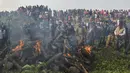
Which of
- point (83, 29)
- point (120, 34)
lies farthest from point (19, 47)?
point (120, 34)

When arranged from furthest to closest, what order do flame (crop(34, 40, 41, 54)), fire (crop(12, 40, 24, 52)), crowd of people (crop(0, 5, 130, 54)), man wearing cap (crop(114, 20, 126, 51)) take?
man wearing cap (crop(114, 20, 126, 51))
crowd of people (crop(0, 5, 130, 54))
fire (crop(12, 40, 24, 52))
flame (crop(34, 40, 41, 54))

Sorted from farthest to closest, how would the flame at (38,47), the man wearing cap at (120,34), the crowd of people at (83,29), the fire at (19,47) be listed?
the man wearing cap at (120,34) < the crowd of people at (83,29) < the fire at (19,47) < the flame at (38,47)

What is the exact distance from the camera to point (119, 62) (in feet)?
82.1

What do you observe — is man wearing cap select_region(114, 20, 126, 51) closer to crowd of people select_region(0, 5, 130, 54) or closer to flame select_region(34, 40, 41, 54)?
crowd of people select_region(0, 5, 130, 54)

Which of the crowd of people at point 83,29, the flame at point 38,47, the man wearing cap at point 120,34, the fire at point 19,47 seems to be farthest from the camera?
the man wearing cap at point 120,34

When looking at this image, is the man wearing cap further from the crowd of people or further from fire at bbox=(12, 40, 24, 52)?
fire at bbox=(12, 40, 24, 52)

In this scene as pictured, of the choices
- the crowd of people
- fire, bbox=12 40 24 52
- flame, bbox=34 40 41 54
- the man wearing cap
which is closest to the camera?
flame, bbox=34 40 41 54

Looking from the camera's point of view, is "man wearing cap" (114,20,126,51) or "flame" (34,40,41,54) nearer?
"flame" (34,40,41,54)

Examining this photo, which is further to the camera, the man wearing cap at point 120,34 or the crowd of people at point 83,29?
the man wearing cap at point 120,34

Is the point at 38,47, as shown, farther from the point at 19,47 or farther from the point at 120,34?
the point at 120,34

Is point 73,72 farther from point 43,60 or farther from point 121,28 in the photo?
point 121,28

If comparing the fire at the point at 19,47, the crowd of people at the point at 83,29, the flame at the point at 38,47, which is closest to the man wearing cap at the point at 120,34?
the crowd of people at the point at 83,29

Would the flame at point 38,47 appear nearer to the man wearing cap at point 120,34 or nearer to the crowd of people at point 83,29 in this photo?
the crowd of people at point 83,29

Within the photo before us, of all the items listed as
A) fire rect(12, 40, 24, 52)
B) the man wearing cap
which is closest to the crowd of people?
the man wearing cap
